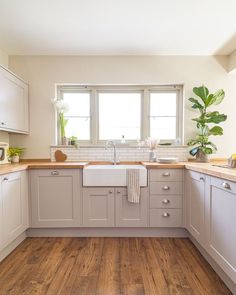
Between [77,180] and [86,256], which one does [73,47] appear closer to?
[77,180]

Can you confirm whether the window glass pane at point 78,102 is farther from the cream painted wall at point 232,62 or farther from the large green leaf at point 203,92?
the cream painted wall at point 232,62

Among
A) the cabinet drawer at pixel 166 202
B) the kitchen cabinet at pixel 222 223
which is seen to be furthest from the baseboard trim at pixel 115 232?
the kitchen cabinet at pixel 222 223

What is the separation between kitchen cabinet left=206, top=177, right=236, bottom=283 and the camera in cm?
147

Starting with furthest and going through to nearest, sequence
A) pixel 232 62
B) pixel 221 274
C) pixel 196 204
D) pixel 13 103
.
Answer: pixel 232 62
pixel 13 103
pixel 196 204
pixel 221 274

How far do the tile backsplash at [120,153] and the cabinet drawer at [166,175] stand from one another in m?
0.56

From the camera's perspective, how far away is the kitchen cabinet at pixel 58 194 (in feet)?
8.15

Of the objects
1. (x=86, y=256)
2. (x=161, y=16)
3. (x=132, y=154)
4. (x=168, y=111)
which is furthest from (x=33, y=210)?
(x=161, y=16)

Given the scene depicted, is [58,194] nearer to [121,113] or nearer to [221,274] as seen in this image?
[121,113]

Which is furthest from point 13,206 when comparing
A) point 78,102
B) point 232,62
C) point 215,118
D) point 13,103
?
point 232,62

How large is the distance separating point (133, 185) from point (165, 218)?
1.81ft

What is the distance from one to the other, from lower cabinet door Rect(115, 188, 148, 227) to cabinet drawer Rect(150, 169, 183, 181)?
0.19 metres

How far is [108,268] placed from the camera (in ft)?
6.19

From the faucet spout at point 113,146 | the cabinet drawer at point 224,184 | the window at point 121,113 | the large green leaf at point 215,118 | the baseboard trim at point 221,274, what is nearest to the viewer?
the cabinet drawer at point 224,184

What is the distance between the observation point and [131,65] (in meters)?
3.04
